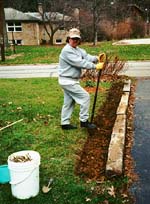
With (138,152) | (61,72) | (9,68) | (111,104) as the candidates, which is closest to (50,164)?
(138,152)

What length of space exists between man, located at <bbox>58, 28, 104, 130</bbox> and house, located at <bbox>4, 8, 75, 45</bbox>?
46.4 m

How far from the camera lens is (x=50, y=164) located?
5863mm

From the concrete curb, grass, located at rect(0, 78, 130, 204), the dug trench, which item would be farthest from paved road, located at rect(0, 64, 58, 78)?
the concrete curb

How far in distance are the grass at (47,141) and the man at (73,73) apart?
32cm

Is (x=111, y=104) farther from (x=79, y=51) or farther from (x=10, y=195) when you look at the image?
(x=10, y=195)

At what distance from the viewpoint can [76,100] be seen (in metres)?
7.29

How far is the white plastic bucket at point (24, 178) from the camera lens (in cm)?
466

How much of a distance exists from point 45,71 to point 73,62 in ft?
37.6

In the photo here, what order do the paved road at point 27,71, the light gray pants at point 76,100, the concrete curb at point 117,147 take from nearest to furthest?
the concrete curb at point 117,147, the light gray pants at point 76,100, the paved road at point 27,71

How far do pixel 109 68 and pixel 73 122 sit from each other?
646cm

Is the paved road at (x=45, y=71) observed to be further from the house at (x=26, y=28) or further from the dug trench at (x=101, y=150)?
the house at (x=26, y=28)

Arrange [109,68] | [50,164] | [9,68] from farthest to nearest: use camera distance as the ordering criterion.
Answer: [9,68] → [109,68] → [50,164]

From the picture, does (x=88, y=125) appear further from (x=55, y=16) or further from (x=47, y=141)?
(x=55, y=16)

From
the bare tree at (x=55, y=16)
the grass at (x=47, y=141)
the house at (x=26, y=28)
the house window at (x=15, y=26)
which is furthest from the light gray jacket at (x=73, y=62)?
the house window at (x=15, y=26)
